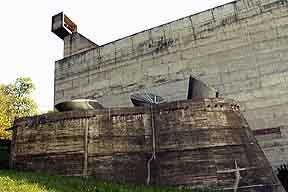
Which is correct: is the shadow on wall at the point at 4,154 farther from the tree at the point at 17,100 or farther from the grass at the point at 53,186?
the tree at the point at 17,100

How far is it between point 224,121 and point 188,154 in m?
2.06

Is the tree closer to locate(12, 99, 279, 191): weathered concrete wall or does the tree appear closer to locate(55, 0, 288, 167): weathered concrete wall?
locate(55, 0, 288, 167): weathered concrete wall

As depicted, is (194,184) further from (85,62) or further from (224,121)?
(85,62)

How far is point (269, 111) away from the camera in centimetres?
1712

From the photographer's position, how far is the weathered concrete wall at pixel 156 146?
11.4m

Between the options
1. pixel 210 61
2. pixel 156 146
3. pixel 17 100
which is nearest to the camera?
pixel 156 146

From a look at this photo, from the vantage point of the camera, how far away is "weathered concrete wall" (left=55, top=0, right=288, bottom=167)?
1758cm

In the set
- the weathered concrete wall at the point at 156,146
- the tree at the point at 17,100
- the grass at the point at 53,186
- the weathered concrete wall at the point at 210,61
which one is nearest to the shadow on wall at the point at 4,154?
the weathered concrete wall at the point at 156,146

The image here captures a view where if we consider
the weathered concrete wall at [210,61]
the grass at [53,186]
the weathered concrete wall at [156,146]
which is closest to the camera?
the grass at [53,186]

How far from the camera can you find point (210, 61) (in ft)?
64.9

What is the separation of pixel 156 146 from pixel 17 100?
98.5 feet

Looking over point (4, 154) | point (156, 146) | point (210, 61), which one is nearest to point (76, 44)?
point (4, 154)

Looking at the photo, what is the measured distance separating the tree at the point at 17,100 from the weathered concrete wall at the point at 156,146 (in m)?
25.0

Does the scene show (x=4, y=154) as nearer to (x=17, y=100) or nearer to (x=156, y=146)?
(x=156, y=146)
